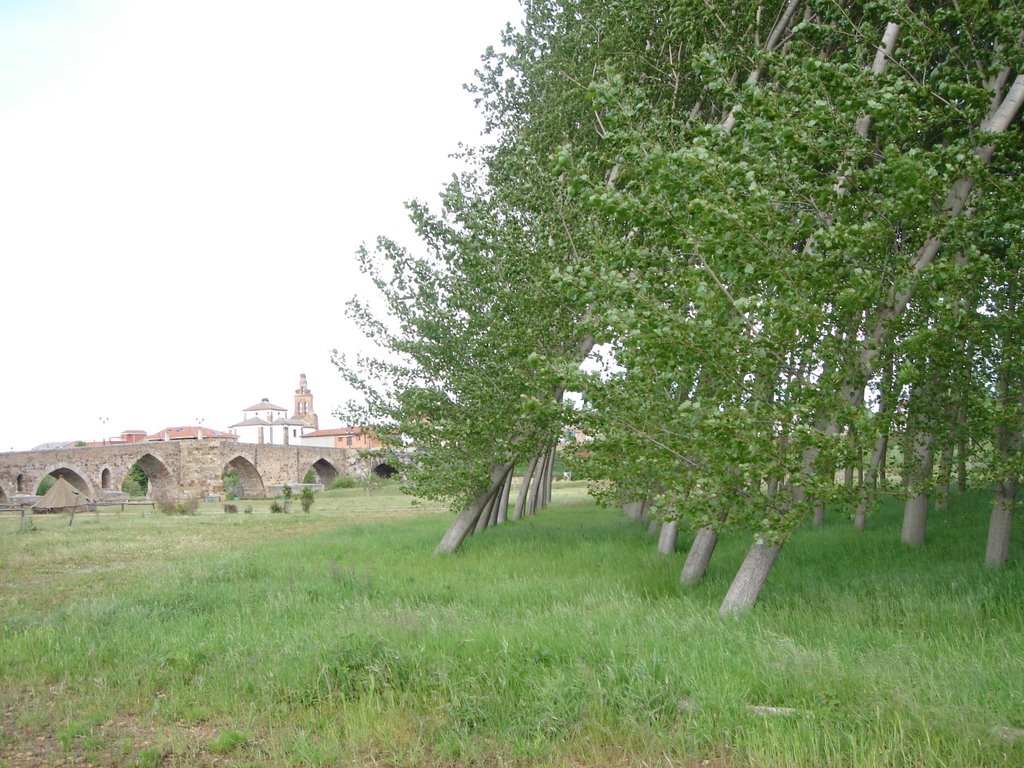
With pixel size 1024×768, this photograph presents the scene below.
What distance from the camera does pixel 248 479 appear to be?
59.8 meters

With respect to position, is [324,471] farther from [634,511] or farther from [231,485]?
[634,511]

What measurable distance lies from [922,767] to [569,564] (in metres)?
8.21

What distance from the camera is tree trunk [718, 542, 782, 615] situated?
309 inches

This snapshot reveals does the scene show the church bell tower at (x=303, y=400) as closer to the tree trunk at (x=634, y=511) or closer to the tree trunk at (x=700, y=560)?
the tree trunk at (x=634, y=511)

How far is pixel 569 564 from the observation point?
12242mm

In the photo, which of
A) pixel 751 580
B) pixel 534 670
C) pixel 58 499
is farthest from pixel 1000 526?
pixel 58 499

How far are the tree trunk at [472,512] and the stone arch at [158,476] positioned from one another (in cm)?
4092

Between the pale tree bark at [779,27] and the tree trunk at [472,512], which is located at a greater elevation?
the pale tree bark at [779,27]

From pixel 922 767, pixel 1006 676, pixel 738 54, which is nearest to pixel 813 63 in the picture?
pixel 738 54

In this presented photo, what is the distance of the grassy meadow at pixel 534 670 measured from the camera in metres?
4.75

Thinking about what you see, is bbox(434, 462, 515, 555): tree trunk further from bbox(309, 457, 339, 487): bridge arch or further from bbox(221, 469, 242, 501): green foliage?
bbox(309, 457, 339, 487): bridge arch

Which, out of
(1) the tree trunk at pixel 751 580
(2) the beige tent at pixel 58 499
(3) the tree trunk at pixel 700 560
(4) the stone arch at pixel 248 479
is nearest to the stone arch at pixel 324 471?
(4) the stone arch at pixel 248 479

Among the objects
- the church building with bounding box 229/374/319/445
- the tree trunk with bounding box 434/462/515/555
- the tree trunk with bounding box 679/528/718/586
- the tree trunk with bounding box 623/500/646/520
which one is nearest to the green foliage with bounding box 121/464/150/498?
the church building with bounding box 229/374/319/445

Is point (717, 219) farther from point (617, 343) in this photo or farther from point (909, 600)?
point (909, 600)
